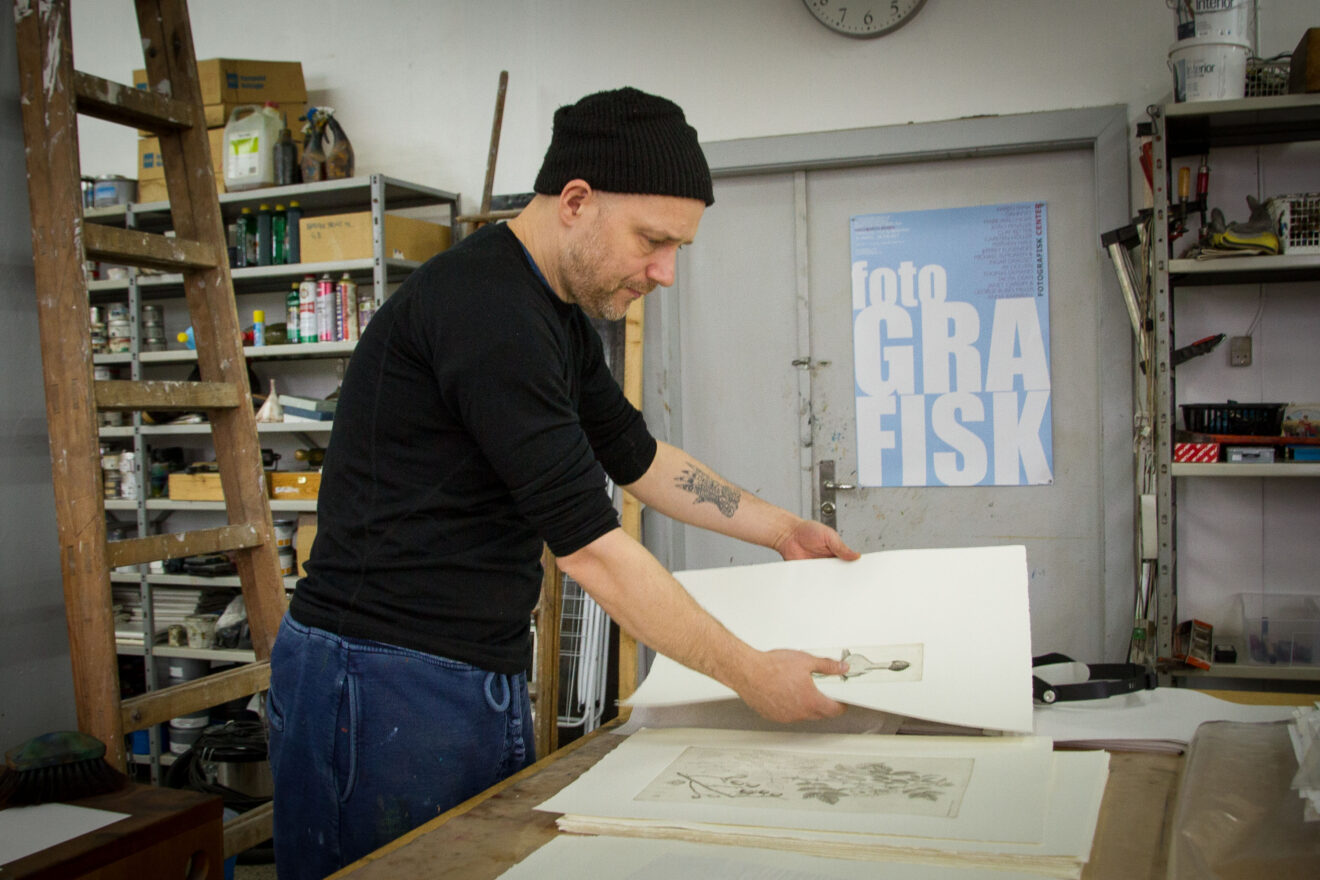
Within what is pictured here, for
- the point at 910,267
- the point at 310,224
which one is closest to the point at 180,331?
the point at 310,224

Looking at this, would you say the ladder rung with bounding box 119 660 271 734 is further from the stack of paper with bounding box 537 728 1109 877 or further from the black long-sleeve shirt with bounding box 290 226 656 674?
the stack of paper with bounding box 537 728 1109 877

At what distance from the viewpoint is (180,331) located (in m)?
4.14

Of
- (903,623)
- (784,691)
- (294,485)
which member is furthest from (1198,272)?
(294,485)

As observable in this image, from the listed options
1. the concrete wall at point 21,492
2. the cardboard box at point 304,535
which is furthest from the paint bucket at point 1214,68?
the cardboard box at point 304,535

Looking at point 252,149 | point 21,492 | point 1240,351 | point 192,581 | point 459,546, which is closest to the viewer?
point 459,546

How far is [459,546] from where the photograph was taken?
3.64ft

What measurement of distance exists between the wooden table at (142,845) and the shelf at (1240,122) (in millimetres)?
2674

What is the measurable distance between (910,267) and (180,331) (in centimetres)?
312

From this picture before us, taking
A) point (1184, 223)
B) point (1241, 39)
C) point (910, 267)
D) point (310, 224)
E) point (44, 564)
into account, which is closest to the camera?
point (44, 564)

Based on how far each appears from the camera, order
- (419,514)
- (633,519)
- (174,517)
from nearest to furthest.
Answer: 1. (419,514)
2. (633,519)
3. (174,517)

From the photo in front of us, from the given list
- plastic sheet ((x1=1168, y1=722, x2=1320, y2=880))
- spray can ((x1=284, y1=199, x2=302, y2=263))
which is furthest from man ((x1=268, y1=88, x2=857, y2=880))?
spray can ((x1=284, y1=199, x2=302, y2=263))

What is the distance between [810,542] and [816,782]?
1.74 feet

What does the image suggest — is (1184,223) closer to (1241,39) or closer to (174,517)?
(1241,39)

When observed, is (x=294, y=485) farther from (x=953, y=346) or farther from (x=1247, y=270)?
(x=1247, y=270)
